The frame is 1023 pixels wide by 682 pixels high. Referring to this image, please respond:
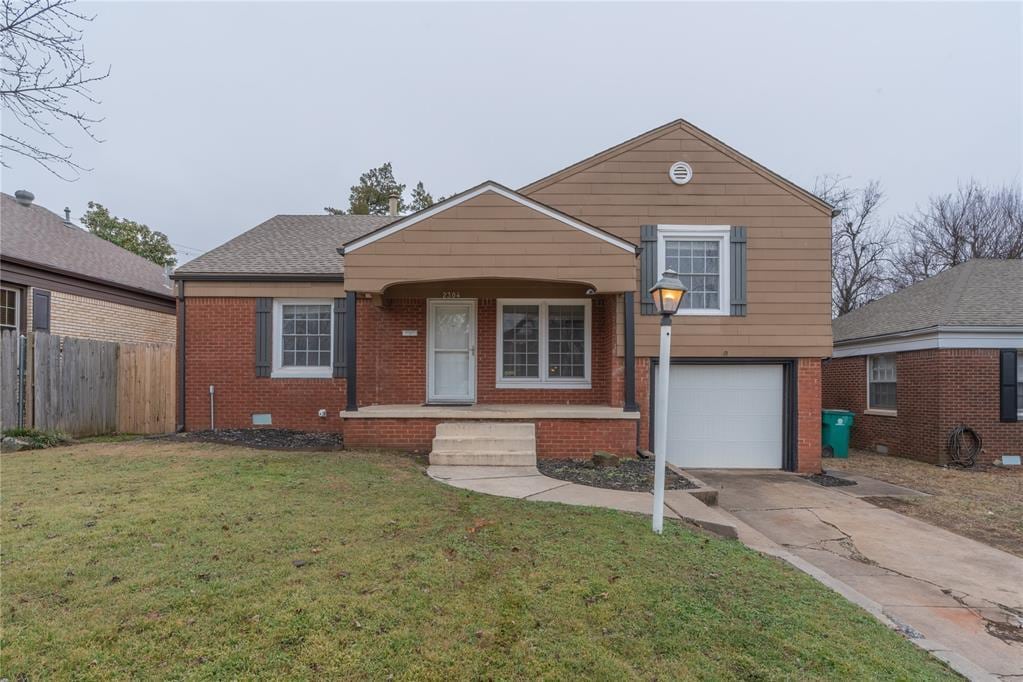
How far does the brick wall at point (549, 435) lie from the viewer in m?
7.80

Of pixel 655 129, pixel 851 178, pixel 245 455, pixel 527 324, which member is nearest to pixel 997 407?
pixel 655 129

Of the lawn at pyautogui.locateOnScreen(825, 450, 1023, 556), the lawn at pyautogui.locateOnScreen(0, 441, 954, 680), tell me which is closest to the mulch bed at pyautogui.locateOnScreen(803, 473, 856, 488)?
the lawn at pyautogui.locateOnScreen(825, 450, 1023, 556)

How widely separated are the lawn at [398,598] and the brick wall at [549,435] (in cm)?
288

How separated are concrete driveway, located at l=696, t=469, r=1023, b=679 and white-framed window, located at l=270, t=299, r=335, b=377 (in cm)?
770

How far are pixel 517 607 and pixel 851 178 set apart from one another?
30.4m

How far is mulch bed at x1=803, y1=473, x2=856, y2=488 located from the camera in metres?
8.27

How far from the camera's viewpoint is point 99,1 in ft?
15.3

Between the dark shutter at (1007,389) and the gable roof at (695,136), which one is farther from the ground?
the gable roof at (695,136)

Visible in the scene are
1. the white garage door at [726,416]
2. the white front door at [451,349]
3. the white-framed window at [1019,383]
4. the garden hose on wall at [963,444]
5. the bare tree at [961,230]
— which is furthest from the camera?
the bare tree at [961,230]

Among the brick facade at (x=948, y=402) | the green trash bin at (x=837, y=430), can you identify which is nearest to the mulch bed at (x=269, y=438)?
the green trash bin at (x=837, y=430)

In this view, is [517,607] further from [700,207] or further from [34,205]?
[34,205]

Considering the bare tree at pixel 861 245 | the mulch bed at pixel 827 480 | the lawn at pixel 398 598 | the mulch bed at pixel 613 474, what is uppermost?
the bare tree at pixel 861 245

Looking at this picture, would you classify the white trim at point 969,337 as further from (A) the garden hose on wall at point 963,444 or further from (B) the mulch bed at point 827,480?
(B) the mulch bed at point 827,480

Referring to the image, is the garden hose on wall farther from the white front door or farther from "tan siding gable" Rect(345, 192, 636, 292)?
the white front door
